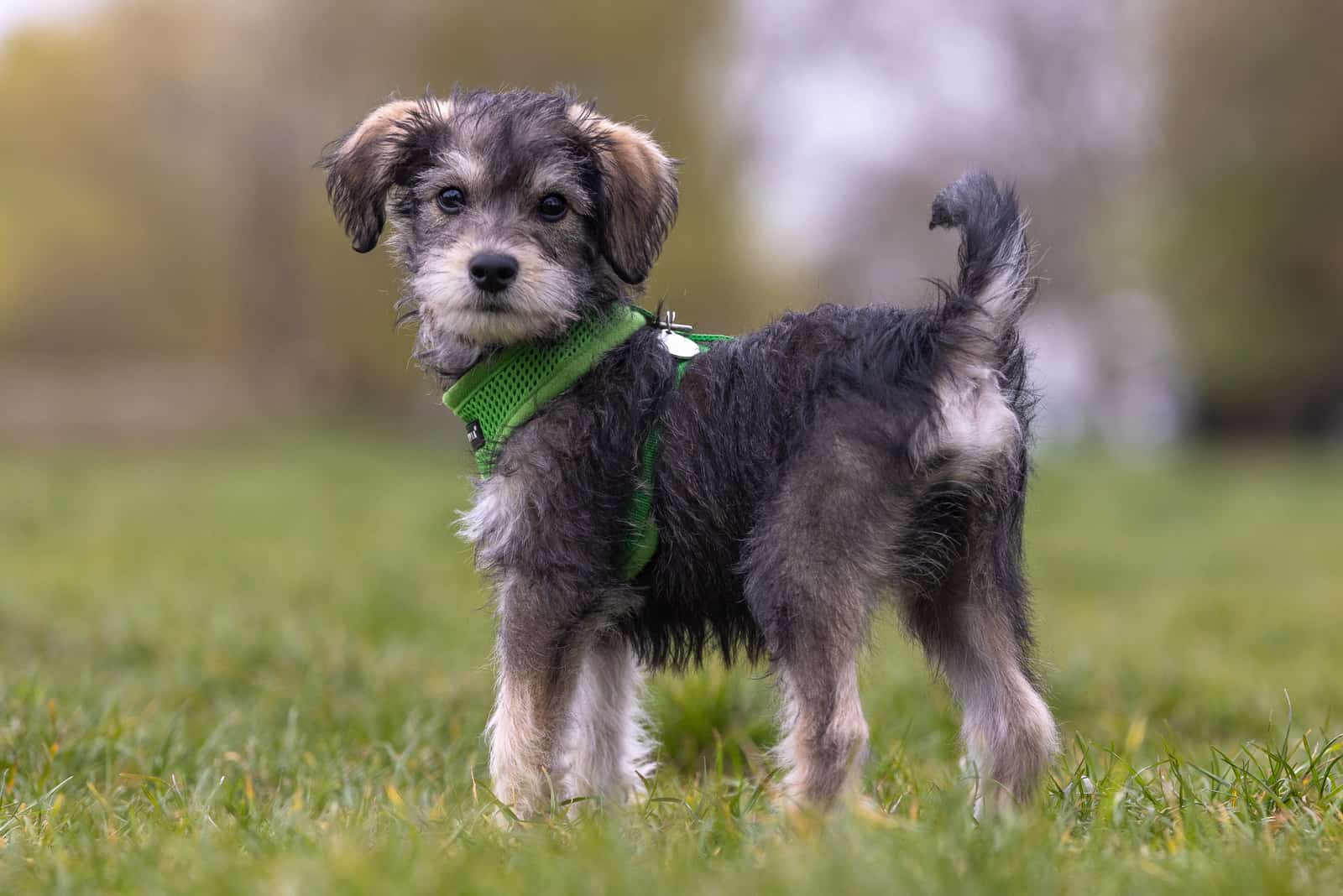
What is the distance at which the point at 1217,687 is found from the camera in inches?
250

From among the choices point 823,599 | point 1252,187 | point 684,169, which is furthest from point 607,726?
point 1252,187

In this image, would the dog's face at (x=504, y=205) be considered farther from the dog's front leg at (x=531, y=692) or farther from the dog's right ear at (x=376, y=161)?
the dog's front leg at (x=531, y=692)

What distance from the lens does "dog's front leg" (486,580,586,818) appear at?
381 centimetres

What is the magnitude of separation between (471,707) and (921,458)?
9.61 ft

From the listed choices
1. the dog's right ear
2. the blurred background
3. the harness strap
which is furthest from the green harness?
the blurred background

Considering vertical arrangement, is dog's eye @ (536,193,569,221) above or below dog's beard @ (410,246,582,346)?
above

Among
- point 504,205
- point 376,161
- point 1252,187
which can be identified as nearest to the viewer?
point 504,205

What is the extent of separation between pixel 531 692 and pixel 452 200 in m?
1.65

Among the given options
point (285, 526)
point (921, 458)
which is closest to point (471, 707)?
point (921, 458)

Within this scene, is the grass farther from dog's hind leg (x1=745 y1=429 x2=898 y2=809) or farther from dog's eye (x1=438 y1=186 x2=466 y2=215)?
dog's eye (x1=438 y1=186 x2=466 y2=215)

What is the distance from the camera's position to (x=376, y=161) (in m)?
4.39

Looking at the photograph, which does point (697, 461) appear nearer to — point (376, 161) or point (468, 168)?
point (468, 168)

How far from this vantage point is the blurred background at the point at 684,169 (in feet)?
79.3

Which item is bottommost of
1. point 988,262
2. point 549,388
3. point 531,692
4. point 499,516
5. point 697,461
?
point 531,692
